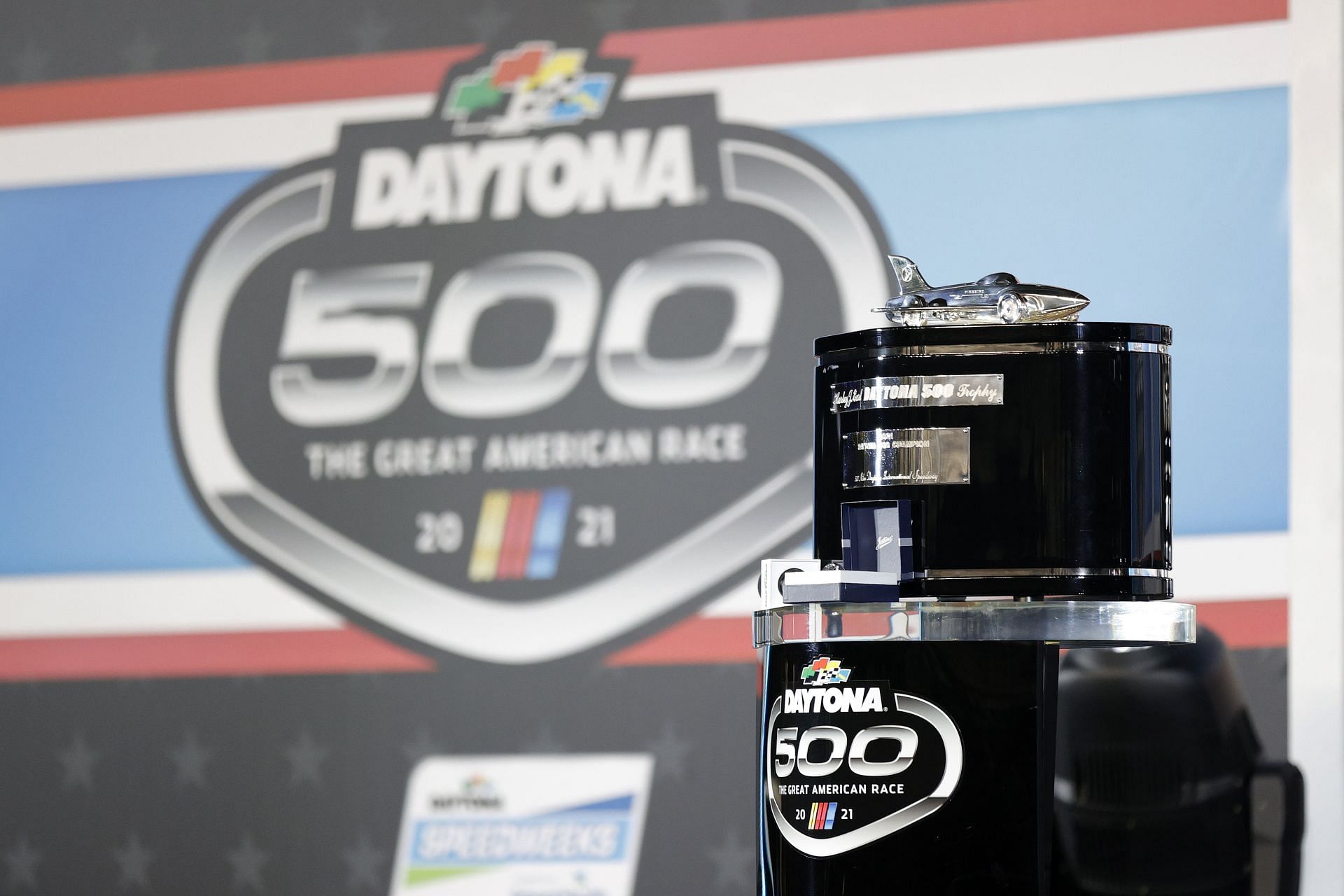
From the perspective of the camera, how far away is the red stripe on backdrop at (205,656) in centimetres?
380

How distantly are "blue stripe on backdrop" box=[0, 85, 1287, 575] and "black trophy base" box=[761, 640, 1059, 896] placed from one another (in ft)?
7.09

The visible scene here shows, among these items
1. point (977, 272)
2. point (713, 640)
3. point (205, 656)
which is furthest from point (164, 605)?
point (977, 272)

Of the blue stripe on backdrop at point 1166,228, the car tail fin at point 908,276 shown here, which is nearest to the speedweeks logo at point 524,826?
the blue stripe on backdrop at point 1166,228

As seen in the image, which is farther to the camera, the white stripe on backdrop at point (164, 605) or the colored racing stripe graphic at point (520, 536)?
the white stripe on backdrop at point (164, 605)

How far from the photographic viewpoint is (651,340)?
A: 3.73 metres

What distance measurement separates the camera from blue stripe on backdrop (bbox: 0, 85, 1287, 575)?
11.0ft

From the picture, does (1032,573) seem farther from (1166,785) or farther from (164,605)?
(164,605)

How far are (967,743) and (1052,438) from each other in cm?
29

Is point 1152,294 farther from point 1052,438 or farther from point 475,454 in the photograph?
point 1052,438

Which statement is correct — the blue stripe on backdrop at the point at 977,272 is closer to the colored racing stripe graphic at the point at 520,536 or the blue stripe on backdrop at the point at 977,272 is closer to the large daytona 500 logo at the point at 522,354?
the large daytona 500 logo at the point at 522,354

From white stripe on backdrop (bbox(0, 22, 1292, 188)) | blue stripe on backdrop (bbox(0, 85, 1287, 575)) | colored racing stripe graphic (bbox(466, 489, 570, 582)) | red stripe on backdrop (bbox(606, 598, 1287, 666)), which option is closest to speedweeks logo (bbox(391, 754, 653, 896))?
red stripe on backdrop (bbox(606, 598, 1287, 666))

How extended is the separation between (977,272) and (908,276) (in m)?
1.96

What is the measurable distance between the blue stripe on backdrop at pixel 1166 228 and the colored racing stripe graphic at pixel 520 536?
100 cm

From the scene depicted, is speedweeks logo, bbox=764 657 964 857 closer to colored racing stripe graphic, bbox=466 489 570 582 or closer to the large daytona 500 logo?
the large daytona 500 logo
